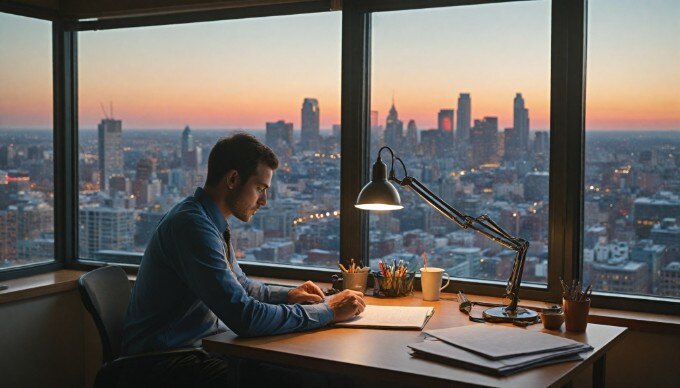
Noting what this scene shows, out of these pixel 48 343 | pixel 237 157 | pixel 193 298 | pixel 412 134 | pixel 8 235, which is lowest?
pixel 48 343

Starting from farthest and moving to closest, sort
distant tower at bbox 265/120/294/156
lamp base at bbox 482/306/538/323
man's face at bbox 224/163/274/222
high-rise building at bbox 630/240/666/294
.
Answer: distant tower at bbox 265/120/294/156 < high-rise building at bbox 630/240/666/294 < man's face at bbox 224/163/274/222 < lamp base at bbox 482/306/538/323

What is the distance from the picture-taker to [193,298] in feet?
8.71

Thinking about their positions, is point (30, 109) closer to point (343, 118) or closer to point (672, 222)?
point (343, 118)

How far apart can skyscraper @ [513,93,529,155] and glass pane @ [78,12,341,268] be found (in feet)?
2.85

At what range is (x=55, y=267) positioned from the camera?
13.9 feet

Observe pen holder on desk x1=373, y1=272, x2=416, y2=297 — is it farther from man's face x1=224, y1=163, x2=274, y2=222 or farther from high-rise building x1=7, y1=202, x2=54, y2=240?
high-rise building x1=7, y1=202, x2=54, y2=240

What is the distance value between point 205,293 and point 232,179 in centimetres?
51

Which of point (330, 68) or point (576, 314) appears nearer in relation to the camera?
point (576, 314)

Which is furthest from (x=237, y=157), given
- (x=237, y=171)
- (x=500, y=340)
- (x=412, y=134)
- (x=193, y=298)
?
(x=500, y=340)

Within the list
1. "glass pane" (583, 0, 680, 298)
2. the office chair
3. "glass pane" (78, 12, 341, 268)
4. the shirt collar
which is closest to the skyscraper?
"glass pane" (583, 0, 680, 298)

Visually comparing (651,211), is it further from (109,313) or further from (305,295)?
(109,313)

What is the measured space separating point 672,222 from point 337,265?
1.51m

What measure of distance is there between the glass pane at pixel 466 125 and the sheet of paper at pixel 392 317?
623mm

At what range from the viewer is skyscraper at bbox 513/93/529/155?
130 inches
